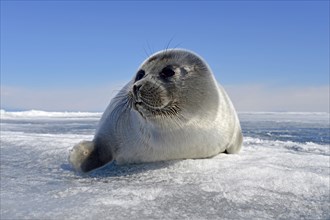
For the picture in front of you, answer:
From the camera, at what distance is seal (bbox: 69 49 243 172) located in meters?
2.94

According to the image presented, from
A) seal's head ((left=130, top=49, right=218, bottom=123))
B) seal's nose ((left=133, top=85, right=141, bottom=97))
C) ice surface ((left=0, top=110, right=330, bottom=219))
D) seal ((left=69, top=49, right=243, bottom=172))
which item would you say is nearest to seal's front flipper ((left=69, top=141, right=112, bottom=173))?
seal ((left=69, top=49, right=243, bottom=172))

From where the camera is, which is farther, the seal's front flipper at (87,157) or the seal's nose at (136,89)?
the seal's front flipper at (87,157)

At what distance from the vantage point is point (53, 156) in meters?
3.90

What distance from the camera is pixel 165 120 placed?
2990 millimetres

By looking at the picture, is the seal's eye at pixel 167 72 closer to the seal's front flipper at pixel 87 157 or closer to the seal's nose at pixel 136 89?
the seal's nose at pixel 136 89

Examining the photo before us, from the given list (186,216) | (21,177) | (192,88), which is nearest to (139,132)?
(192,88)

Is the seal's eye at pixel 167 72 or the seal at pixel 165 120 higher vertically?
the seal's eye at pixel 167 72

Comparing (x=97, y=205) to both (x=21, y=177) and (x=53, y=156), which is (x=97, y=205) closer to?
(x=21, y=177)

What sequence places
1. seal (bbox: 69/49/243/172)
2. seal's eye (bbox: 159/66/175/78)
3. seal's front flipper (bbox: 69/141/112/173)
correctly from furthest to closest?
seal's front flipper (bbox: 69/141/112/173), seal's eye (bbox: 159/66/175/78), seal (bbox: 69/49/243/172)

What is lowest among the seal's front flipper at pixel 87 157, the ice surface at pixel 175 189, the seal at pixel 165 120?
the ice surface at pixel 175 189

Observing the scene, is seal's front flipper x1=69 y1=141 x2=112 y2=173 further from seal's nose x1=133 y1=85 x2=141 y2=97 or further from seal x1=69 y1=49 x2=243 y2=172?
seal's nose x1=133 y1=85 x2=141 y2=97

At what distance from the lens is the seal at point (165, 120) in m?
2.94

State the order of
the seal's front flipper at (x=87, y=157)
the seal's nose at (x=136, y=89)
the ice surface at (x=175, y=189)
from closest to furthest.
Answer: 1. the ice surface at (x=175, y=189)
2. the seal's nose at (x=136, y=89)
3. the seal's front flipper at (x=87, y=157)

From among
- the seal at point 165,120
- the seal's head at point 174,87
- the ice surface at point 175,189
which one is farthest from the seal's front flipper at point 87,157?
the seal's head at point 174,87
